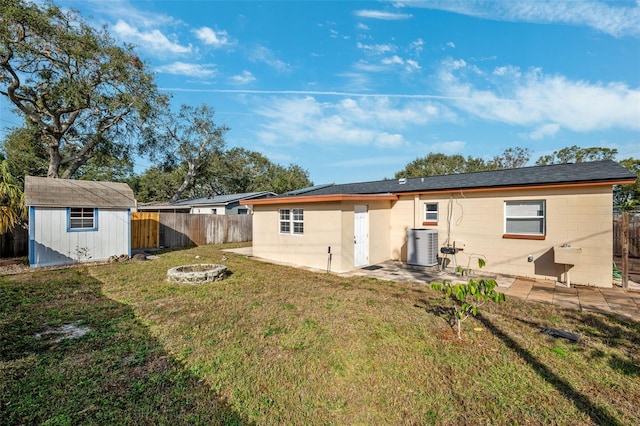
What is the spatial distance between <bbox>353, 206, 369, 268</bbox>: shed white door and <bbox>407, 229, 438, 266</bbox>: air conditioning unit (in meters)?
1.45

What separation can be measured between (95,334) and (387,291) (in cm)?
561

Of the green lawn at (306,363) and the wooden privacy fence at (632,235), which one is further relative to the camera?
the wooden privacy fence at (632,235)

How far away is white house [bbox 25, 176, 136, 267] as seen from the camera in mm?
9297

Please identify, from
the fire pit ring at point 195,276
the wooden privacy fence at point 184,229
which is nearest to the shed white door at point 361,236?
the fire pit ring at point 195,276

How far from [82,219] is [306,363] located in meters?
10.9

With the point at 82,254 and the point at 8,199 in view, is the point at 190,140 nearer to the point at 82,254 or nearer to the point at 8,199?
the point at 8,199

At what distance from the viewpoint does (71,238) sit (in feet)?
32.8

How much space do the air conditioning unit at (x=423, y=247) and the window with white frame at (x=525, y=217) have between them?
2.09 metres

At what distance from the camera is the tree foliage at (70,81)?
1459 centimetres

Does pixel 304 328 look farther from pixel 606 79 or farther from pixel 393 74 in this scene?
pixel 606 79

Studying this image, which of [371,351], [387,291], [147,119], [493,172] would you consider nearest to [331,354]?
[371,351]

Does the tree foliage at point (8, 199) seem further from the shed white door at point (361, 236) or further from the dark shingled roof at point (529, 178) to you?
the dark shingled roof at point (529, 178)

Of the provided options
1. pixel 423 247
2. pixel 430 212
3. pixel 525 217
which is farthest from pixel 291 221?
pixel 525 217

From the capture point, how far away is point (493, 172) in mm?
10336
